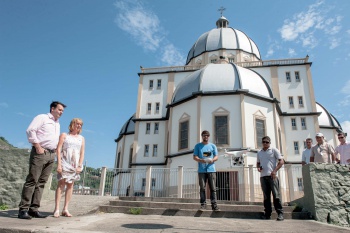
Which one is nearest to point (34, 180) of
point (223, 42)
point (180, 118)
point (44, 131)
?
point (44, 131)

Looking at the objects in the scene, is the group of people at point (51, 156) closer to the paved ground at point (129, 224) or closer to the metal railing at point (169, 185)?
the paved ground at point (129, 224)

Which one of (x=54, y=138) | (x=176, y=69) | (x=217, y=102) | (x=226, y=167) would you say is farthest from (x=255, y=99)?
(x=54, y=138)

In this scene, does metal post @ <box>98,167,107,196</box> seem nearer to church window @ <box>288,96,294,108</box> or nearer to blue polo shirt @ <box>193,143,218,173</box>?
blue polo shirt @ <box>193,143,218,173</box>

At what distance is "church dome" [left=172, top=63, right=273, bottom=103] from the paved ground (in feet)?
45.4

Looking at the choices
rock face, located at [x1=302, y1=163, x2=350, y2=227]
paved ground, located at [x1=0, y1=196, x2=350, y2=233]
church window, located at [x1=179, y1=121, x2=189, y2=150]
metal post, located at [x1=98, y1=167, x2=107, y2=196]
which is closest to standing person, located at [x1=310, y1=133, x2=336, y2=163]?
rock face, located at [x1=302, y1=163, x2=350, y2=227]

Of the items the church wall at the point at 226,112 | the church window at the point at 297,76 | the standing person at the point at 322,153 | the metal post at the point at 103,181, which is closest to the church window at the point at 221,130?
the church wall at the point at 226,112

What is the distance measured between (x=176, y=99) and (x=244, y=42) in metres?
14.4

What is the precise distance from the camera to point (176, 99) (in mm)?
22203

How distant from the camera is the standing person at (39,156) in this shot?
14.9 feet

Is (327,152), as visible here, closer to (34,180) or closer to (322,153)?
(322,153)

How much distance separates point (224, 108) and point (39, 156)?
15.5m

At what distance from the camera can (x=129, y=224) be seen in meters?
4.41

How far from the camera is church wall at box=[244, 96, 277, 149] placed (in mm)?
18141

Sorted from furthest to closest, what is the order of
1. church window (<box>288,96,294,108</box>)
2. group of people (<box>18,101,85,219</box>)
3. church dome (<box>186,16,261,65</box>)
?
church dome (<box>186,16,261,65</box>) → church window (<box>288,96,294,108</box>) → group of people (<box>18,101,85,219</box>)
